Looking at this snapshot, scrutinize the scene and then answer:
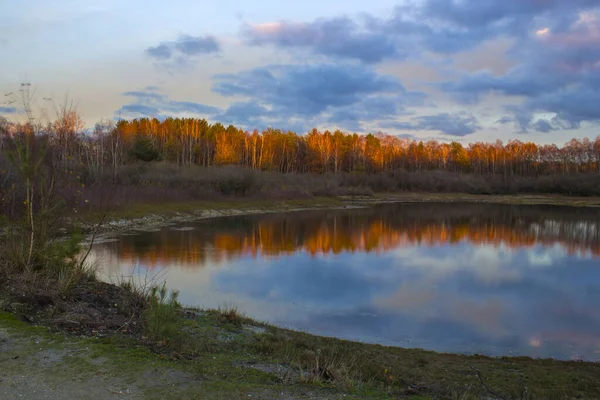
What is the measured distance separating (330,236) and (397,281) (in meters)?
13.3

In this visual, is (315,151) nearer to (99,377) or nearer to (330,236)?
(330,236)

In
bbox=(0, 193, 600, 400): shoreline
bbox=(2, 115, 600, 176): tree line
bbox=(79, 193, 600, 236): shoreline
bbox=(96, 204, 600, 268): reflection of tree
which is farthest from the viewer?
bbox=(2, 115, 600, 176): tree line

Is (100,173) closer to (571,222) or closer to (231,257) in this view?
(231,257)

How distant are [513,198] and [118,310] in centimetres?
8742

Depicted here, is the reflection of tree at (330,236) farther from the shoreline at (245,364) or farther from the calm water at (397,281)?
the shoreline at (245,364)

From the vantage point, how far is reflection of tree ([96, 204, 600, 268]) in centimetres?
2291

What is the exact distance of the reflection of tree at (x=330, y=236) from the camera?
22.9 meters

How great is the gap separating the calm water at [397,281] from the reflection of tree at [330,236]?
126 mm

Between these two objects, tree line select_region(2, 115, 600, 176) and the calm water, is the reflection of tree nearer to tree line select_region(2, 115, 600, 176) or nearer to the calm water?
the calm water

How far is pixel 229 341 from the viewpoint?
812 cm

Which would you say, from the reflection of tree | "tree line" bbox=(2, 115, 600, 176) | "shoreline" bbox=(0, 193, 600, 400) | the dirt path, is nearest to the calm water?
the reflection of tree

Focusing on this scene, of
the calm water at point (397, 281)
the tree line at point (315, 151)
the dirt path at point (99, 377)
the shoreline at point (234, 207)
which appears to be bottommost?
the calm water at point (397, 281)

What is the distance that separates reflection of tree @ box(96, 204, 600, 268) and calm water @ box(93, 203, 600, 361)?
5.0 inches

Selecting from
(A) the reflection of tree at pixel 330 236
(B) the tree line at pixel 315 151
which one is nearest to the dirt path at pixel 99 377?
(A) the reflection of tree at pixel 330 236
